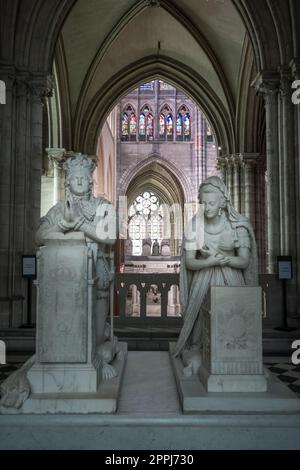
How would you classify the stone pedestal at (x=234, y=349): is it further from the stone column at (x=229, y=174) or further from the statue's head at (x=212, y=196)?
the stone column at (x=229, y=174)

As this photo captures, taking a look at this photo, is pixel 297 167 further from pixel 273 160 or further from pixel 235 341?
pixel 235 341

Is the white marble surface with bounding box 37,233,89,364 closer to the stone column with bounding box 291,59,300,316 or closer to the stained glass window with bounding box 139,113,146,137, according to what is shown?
the stone column with bounding box 291,59,300,316

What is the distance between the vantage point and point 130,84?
15477 millimetres

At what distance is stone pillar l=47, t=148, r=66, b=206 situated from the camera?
13.0m

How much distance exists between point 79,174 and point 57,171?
33.3 feet

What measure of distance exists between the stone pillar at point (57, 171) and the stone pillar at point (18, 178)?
217 inches

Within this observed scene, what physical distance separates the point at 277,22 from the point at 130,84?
8.75 m

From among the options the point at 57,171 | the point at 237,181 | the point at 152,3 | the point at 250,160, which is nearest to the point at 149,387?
the point at 57,171

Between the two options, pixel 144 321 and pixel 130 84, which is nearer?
pixel 144 321

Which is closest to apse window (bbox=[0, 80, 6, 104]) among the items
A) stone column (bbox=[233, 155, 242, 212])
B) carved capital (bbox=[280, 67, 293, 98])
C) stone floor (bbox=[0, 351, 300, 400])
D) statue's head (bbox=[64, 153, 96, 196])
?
statue's head (bbox=[64, 153, 96, 196])

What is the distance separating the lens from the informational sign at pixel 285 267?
668cm

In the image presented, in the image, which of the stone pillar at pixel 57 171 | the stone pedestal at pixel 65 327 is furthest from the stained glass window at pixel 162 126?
the stone pedestal at pixel 65 327

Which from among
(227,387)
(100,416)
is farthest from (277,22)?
(100,416)
